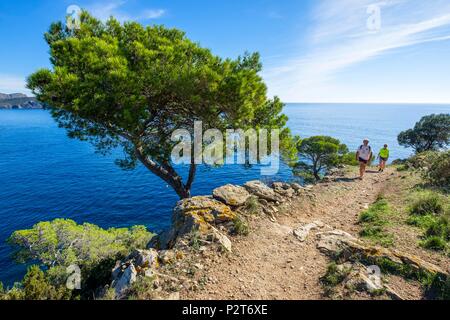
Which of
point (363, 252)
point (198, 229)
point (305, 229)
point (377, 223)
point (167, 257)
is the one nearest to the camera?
point (167, 257)

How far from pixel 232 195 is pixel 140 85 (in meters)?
5.76

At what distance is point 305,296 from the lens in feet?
19.6

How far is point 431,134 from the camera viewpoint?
40.6 m

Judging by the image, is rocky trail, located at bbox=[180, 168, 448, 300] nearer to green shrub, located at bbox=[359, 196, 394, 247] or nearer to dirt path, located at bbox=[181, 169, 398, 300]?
dirt path, located at bbox=[181, 169, 398, 300]

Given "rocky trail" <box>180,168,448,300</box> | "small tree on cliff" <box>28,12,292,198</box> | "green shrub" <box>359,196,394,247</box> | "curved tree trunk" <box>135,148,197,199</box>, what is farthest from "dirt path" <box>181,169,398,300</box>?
"curved tree trunk" <box>135,148,197,199</box>

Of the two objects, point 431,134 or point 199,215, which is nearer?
point 199,215

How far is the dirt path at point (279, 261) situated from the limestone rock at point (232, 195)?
41.8 inches

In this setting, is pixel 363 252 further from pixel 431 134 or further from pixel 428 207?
pixel 431 134

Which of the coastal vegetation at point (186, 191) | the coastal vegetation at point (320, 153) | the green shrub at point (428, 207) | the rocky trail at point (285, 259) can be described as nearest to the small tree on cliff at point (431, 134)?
the coastal vegetation at point (320, 153)

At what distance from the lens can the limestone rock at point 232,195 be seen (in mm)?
9648

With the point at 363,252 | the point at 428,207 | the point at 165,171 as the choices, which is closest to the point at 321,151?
the point at 428,207

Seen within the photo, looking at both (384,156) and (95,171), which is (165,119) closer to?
(384,156)

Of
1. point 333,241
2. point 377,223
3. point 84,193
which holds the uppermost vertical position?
point 377,223
